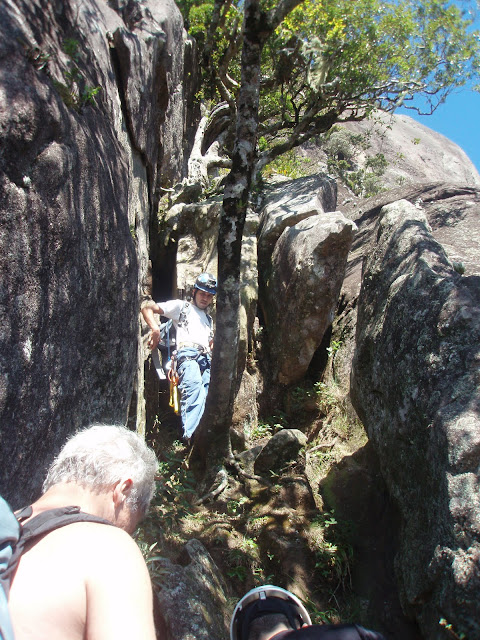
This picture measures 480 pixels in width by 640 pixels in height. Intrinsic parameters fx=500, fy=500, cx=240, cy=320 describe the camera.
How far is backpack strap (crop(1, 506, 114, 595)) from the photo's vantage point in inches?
61.2

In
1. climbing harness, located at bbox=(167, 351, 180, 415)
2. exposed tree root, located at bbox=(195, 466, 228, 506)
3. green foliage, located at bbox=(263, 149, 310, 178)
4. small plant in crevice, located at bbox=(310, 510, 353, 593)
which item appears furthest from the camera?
green foliage, located at bbox=(263, 149, 310, 178)

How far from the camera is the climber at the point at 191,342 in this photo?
5875 mm

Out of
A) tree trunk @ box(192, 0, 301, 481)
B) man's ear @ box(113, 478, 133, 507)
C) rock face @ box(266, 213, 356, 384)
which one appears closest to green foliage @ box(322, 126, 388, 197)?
rock face @ box(266, 213, 356, 384)

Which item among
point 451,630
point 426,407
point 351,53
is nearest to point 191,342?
point 426,407

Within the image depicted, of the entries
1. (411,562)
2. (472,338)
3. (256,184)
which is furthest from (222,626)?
(256,184)

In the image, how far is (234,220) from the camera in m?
5.46

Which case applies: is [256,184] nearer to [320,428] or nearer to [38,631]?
[320,428]

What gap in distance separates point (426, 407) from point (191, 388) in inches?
109

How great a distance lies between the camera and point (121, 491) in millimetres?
1944

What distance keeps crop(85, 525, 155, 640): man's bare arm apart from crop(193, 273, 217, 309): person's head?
4.69m

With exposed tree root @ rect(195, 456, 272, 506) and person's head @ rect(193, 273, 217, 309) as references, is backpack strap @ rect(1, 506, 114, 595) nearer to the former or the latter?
exposed tree root @ rect(195, 456, 272, 506)

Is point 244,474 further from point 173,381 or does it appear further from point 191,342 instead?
point 191,342

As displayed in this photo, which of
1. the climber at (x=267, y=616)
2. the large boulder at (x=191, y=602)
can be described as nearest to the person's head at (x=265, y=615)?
the climber at (x=267, y=616)

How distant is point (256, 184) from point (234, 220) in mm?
5877
